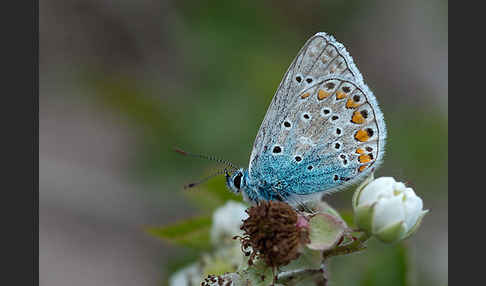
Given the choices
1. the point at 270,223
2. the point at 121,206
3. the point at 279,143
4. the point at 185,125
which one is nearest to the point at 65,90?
the point at 121,206

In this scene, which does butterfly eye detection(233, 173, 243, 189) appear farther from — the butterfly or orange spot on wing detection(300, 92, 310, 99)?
orange spot on wing detection(300, 92, 310, 99)

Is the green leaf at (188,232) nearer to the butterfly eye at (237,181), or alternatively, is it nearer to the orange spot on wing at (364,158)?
the butterfly eye at (237,181)

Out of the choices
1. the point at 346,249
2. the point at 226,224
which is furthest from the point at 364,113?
the point at 226,224

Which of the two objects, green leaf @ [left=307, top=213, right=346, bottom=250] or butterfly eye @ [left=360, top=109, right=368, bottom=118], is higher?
butterfly eye @ [left=360, top=109, right=368, bottom=118]

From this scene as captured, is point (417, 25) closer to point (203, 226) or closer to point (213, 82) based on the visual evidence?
point (213, 82)

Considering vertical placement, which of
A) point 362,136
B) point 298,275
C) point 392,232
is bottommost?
point 298,275

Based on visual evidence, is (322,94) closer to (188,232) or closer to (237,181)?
(237,181)

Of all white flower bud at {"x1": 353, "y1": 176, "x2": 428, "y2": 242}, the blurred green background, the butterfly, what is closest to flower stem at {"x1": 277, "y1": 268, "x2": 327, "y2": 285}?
white flower bud at {"x1": 353, "y1": 176, "x2": 428, "y2": 242}
